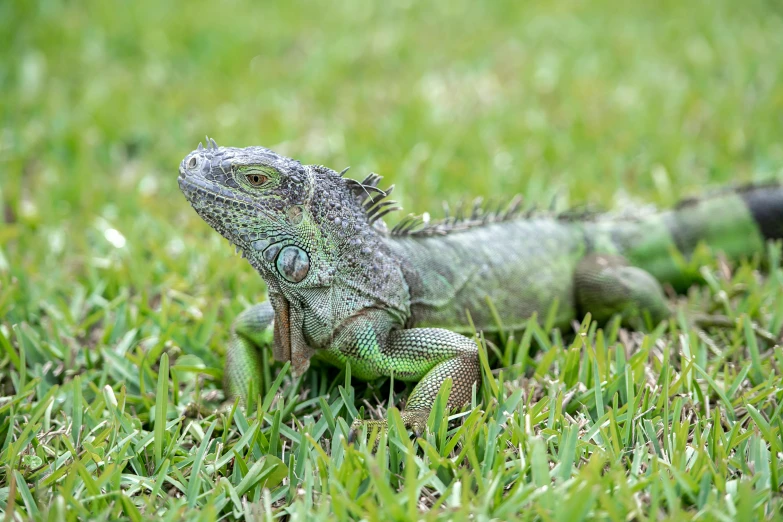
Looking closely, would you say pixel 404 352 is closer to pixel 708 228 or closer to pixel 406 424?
pixel 406 424

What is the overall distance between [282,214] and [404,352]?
733mm

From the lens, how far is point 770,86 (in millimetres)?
6457

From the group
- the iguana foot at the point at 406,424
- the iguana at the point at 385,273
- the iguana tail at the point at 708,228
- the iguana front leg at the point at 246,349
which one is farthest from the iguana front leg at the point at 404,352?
the iguana tail at the point at 708,228

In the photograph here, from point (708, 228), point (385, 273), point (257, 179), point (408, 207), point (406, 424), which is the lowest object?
point (406, 424)

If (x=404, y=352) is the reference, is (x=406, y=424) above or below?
below

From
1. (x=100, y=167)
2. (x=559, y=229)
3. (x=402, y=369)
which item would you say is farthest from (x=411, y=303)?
(x=100, y=167)

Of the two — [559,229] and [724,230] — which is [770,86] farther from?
[559,229]

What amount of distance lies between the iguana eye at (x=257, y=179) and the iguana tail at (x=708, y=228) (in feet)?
6.69

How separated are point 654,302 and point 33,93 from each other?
18.2ft

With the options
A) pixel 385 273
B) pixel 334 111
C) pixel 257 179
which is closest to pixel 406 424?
pixel 385 273

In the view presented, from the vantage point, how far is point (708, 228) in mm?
4039

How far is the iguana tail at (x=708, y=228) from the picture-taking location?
3887 millimetres

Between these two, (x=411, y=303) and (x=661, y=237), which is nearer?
(x=411, y=303)

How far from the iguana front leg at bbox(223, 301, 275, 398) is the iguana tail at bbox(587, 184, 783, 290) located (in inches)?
76.4
